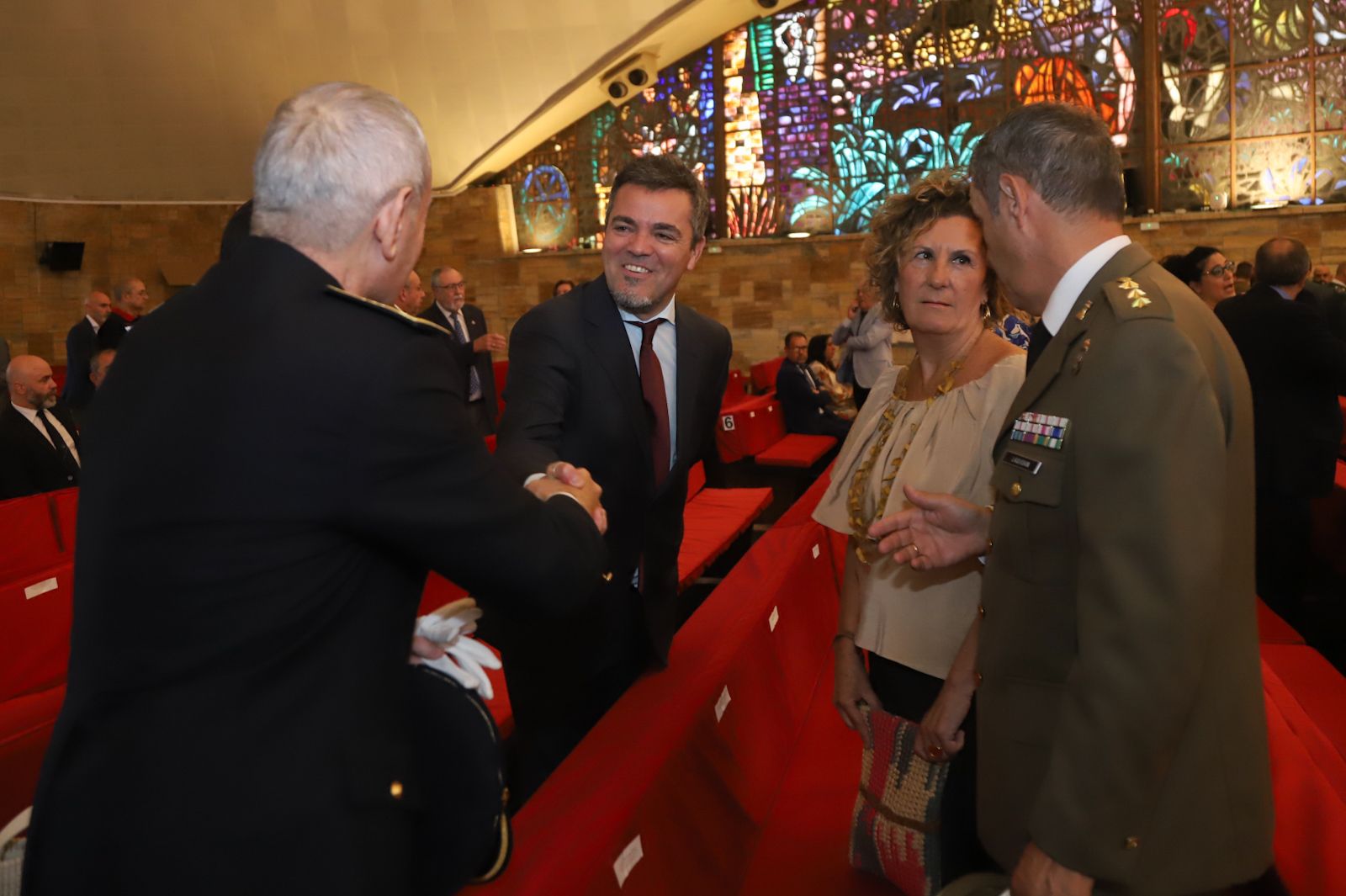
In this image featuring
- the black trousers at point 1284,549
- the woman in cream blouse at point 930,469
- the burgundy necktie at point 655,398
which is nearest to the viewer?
the woman in cream blouse at point 930,469

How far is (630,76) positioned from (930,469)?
568 inches

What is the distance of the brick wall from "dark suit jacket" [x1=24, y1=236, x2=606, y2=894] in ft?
43.2

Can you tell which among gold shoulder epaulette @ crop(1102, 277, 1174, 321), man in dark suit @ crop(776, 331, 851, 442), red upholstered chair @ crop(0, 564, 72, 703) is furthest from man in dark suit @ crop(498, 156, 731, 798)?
man in dark suit @ crop(776, 331, 851, 442)

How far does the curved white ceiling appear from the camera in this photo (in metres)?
13.3

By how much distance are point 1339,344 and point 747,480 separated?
4030 millimetres

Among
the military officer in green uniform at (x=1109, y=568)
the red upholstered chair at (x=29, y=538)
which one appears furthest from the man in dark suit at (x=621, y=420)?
the red upholstered chair at (x=29, y=538)

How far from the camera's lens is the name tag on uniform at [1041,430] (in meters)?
1.26

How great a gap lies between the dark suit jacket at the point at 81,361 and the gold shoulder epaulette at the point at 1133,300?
25.3 feet

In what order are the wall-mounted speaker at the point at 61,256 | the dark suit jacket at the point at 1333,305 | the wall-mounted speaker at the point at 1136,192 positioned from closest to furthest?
the dark suit jacket at the point at 1333,305, the wall-mounted speaker at the point at 1136,192, the wall-mounted speaker at the point at 61,256

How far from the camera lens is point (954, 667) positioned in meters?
1.78

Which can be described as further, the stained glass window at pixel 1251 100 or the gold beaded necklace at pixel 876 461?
the stained glass window at pixel 1251 100

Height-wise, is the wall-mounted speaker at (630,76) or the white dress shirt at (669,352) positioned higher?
the wall-mounted speaker at (630,76)

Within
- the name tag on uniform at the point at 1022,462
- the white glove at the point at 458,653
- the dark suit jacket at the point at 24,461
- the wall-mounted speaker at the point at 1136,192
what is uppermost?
the wall-mounted speaker at the point at 1136,192

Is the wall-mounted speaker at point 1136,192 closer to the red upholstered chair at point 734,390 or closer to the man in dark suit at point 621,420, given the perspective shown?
the red upholstered chair at point 734,390
